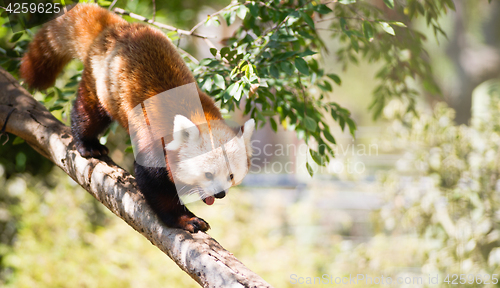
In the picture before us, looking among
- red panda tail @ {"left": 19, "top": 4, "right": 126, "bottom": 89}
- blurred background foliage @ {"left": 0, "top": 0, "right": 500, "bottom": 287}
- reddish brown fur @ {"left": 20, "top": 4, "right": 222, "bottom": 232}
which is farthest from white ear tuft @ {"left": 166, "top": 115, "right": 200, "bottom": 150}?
red panda tail @ {"left": 19, "top": 4, "right": 126, "bottom": 89}

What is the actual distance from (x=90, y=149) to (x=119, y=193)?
0.43m

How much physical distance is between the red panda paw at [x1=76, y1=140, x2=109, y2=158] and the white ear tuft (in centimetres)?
66

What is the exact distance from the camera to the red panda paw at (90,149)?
2088 millimetres

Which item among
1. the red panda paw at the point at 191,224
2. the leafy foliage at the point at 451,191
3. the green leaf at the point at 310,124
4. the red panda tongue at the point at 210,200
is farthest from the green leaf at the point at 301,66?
the leafy foliage at the point at 451,191

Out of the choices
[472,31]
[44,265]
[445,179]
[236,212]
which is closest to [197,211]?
[236,212]

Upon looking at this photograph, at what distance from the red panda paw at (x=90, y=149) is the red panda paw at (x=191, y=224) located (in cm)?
73

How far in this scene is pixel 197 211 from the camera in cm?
457

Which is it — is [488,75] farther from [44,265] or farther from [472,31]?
[44,265]

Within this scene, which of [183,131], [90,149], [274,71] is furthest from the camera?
[90,149]

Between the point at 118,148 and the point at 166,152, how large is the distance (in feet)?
11.3

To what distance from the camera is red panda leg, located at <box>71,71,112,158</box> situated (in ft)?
7.01

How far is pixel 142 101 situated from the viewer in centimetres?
181

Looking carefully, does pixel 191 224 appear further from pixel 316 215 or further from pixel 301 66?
pixel 316 215

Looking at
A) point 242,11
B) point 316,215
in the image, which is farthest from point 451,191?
point 242,11
